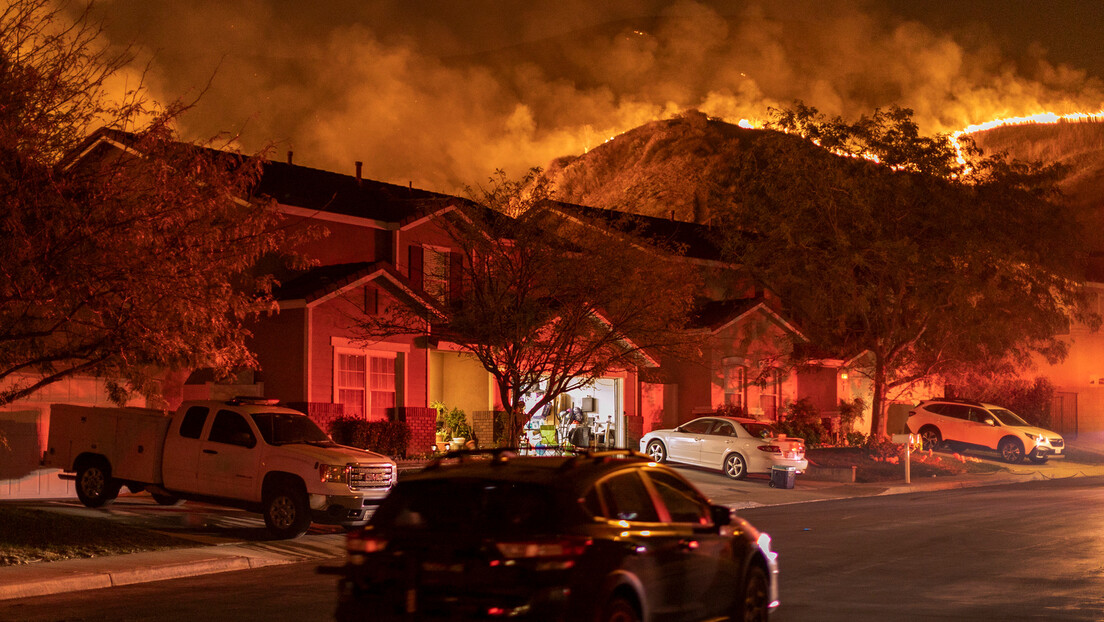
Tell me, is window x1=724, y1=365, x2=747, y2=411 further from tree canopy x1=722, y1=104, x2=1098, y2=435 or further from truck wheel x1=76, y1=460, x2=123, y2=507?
truck wheel x1=76, y1=460, x2=123, y2=507

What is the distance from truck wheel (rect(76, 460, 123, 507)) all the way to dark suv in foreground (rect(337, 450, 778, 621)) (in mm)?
12568

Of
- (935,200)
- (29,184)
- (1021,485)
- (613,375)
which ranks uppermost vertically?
(935,200)

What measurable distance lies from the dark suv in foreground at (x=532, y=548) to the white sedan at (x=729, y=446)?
66.2 feet

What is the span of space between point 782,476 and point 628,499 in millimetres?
20711

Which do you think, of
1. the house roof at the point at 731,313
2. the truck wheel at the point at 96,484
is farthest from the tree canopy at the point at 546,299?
the house roof at the point at 731,313

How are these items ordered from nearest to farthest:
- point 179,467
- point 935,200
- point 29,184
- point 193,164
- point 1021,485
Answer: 1. point 29,184
2. point 193,164
3. point 179,467
4. point 1021,485
5. point 935,200

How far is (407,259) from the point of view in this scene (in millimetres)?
32219

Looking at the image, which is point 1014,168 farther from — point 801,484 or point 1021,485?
point 801,484

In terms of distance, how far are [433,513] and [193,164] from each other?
30.4 ft

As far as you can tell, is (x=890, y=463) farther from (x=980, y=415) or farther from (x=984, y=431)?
(x=980, y=415)

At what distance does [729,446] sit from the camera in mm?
29469

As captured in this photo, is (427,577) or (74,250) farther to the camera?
(74,250)

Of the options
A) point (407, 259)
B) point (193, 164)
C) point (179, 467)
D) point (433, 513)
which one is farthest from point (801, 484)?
point (433, 513)

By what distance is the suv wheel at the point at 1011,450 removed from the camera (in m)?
38.1
